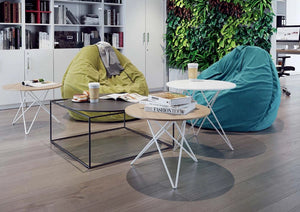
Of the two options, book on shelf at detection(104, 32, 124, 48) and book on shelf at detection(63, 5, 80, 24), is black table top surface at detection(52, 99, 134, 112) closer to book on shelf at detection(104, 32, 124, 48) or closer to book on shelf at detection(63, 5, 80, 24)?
book on shelf at detection(63, 5, 80, 24)

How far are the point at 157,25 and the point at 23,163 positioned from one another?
14.9 feet

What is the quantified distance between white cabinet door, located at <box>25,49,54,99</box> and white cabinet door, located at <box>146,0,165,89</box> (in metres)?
1.96

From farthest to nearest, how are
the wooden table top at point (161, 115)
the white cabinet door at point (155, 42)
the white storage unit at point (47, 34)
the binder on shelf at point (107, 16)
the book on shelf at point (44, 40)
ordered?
1. the white cabinet door at point (155, 42)
2. the binder on shelf at point (107, 16)
3. the book on shelf at point (44, 40)
4. the white storage unit at point (47, 34)
5. the wooden table top at point (161, 115)

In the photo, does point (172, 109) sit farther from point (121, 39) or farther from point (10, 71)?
point (121, 39)

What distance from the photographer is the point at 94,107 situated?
10.5 ft

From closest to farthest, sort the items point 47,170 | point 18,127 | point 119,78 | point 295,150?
point 47,170 < point 295,150 < point 18,127 < point 119,78

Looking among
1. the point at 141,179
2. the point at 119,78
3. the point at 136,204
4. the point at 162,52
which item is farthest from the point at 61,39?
the point at 136,204

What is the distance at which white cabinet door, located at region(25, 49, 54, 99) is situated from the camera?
5.45 m

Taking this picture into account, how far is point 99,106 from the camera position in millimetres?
3242

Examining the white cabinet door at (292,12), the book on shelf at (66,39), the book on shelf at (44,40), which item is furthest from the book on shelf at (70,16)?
the white cabinet door at (292,12)

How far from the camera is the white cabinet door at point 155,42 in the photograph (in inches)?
269

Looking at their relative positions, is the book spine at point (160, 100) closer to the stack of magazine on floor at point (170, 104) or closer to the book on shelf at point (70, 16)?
the stack of magazine on floor at point (170, 104)

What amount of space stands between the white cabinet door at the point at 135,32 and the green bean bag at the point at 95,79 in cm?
143

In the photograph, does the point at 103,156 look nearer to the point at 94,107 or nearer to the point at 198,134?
the point at 94,107
